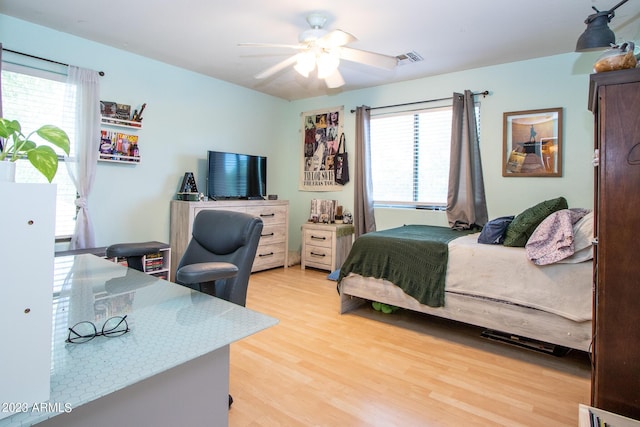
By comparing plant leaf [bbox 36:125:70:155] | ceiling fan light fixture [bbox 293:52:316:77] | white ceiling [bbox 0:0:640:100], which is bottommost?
plant leaf [bbox 36:125:70:155]

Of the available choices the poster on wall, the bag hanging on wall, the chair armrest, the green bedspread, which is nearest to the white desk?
the chair armrest

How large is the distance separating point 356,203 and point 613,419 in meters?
3.44

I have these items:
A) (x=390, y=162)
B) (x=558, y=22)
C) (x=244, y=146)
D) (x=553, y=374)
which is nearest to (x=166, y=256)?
(x=244, y=146)

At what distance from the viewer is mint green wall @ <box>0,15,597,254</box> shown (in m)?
3.32

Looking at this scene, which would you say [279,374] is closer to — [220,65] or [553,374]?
[553,374]

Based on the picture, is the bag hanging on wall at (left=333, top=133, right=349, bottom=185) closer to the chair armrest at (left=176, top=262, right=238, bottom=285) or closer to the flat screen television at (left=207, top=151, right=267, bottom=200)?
the flat screen television at (left=207, top=151, right=267, bottom=200)

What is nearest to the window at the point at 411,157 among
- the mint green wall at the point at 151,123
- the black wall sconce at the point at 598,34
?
the mint green wall at the point at 151,123

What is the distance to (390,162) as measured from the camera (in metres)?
4.55

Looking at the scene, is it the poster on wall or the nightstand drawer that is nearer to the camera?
the nightstand drawer

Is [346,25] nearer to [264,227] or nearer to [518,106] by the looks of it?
[518,106]

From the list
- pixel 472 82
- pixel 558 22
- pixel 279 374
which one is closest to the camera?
pixel 279 374

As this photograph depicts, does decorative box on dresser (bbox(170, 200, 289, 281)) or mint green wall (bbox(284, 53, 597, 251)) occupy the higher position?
mint green wall (bbox(284, 53, 597, 251))

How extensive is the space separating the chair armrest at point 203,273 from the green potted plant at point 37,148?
63 cm

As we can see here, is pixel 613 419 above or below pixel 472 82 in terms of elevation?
below
